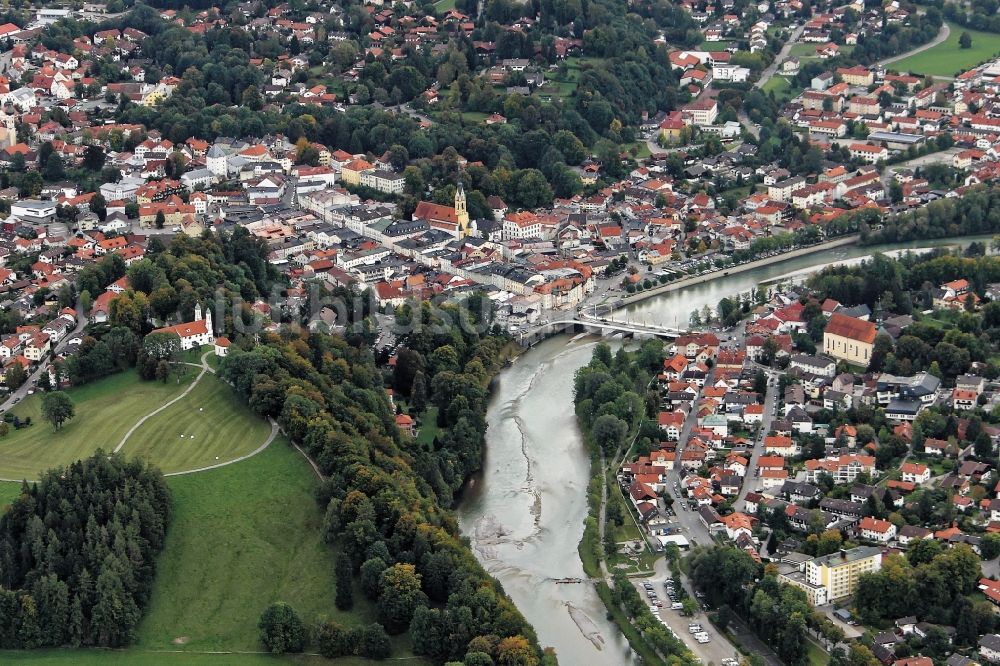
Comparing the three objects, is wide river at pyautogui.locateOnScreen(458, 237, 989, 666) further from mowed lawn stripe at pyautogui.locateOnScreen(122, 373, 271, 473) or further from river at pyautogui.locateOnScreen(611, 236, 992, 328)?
mowed lawn stripe at pyautogui.locateOnScreen(122, 373, 271, 473)

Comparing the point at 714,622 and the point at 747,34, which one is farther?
the point at 747,34

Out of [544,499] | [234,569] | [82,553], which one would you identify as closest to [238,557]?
[234,569]

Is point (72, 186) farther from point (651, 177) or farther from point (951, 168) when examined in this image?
point (951, 168)

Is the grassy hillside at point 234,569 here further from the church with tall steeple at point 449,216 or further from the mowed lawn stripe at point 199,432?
the church with tall steeple at point 449,216

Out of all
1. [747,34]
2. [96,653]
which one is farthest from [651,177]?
[96,653]

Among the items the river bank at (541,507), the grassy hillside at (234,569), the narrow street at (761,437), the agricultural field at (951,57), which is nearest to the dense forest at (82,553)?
the grassy hillside at (234,569)
